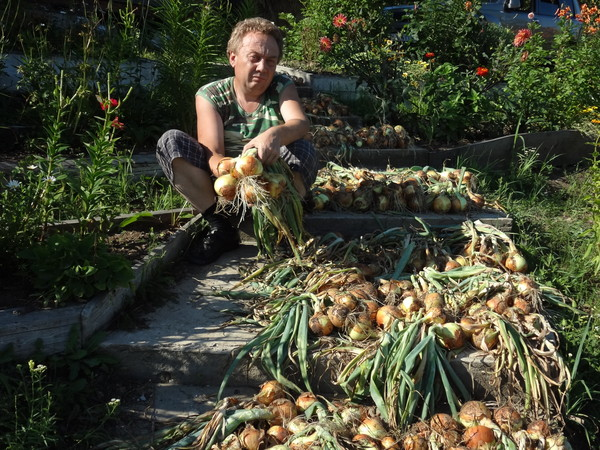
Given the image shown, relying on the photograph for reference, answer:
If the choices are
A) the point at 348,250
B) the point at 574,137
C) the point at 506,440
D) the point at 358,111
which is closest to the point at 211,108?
the point at 348,250

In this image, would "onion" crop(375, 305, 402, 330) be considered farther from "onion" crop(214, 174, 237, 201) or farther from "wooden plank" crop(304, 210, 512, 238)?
"wooden plank" crop(304, 210, 512, 238)

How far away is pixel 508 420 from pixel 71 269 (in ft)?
6.34

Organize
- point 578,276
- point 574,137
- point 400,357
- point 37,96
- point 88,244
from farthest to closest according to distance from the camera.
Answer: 1. point 574,137
2. point 37,96
3. point 578,276
4. point 88,244
5. point 400,357

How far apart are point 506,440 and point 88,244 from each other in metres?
1.96

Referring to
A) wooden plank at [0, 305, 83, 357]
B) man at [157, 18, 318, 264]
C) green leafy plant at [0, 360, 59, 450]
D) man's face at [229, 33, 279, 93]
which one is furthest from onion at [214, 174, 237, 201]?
green leafy plant at [0, 360, 59, 450]

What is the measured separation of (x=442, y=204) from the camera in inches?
163

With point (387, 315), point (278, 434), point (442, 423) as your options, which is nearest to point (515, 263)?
point (387, 315)

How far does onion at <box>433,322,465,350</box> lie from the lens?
8.80ft

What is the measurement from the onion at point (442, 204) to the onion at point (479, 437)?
6.75ft

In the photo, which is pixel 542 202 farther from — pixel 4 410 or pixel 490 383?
pixel 4 410

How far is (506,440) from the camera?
224cm

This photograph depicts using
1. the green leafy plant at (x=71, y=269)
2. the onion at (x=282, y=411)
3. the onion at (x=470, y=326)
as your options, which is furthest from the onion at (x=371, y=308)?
the green leafy plant at (x=71, y=269)

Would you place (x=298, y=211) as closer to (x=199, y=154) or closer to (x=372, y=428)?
(x=199, y=154)

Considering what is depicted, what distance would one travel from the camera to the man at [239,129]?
3.44m
